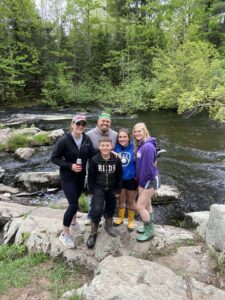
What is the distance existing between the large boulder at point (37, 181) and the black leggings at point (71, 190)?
13.4 feet

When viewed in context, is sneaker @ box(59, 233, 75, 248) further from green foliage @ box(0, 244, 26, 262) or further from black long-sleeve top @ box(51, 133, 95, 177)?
black long-sleeve top @ box(51, 133, 95, 177)

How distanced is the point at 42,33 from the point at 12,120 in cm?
1446

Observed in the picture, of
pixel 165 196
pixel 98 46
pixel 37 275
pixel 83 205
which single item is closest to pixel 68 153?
pixel 37 275

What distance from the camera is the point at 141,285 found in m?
3.13

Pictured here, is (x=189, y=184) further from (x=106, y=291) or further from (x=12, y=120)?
(x=12, y=120)

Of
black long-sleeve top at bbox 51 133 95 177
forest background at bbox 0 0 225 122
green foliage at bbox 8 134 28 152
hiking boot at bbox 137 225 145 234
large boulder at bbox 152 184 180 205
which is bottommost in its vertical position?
large boulder at bbox 152 184 180 205

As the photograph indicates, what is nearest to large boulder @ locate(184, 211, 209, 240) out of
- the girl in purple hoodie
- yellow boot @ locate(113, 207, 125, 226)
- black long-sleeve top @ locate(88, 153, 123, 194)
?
the girl in purple hoodie

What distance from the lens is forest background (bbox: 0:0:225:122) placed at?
78.3 ft

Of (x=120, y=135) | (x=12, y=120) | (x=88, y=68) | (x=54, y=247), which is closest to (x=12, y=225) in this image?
(x=54, y=247)

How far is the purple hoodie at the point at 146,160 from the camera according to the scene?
3.90 meters

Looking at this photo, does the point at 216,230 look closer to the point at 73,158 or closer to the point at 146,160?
the point at 146,160

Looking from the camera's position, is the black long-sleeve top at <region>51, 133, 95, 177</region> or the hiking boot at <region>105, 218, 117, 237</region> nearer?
the black long-sleeve top at <region>51, 133, 95, 177</region>

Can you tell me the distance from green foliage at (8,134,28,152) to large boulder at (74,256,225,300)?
9399 millimetres

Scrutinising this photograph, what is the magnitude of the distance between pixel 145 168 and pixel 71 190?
1.15 metres
